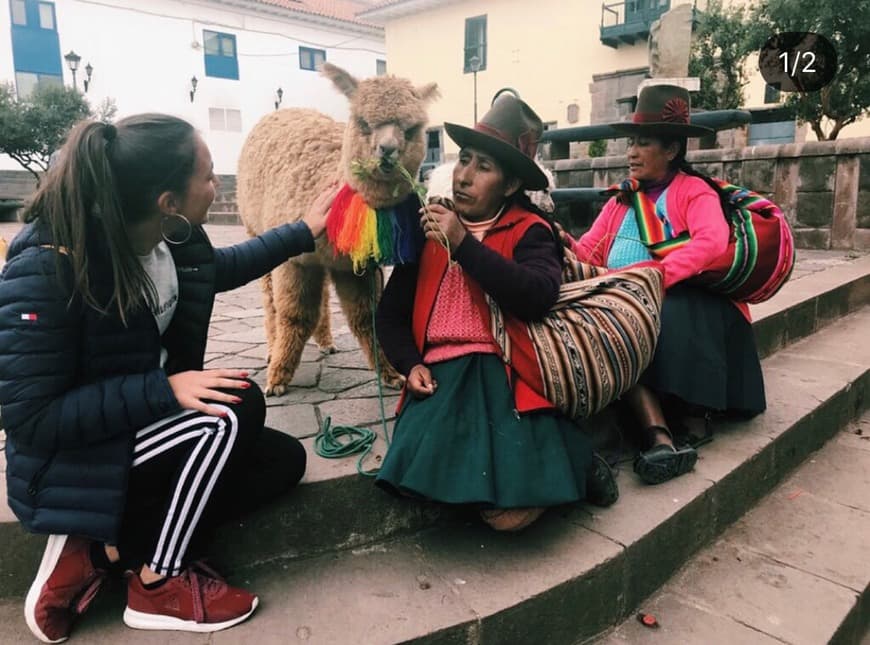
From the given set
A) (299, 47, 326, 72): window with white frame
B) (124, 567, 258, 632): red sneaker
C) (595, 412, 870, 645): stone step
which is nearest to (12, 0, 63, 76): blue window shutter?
(299, 47, 326, 72): window with white frame

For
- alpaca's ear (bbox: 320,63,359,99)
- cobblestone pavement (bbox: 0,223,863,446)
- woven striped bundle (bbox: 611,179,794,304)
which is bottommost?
cobblestone pavement (bbox: 0,223,863,446)

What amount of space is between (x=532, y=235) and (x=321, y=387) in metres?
1.35

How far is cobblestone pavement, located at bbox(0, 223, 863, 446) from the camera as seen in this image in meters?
→ 2.63

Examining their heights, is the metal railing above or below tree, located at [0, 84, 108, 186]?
above

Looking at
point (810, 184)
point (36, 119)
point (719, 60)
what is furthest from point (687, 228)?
point (36, 119)

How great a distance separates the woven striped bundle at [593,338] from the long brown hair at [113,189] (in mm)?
1019

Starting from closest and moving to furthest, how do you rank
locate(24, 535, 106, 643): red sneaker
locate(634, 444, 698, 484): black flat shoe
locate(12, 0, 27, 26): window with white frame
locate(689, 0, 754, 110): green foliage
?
locate(24, 535, 106, 643): red sneaker < locate(634, 444, 698, 484): black flat shoe < locate(689, 0, 754, 110): green foliage < locate(12, 0, 27, 26): window with white frame

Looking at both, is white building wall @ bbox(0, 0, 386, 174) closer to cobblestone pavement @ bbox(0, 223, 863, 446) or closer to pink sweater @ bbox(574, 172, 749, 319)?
cobblestone pavement @ bbox(0, 223, 863, 446)

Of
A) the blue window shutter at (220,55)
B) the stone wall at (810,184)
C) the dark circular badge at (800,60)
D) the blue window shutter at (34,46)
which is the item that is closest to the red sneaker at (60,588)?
the stone wall at (810,184)

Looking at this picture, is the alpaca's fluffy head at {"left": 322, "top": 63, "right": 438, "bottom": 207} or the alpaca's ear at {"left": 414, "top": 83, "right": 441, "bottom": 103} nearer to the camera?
the alpaca's fluffy head at {"left": 322, "top": 63, "right": 438, "bottom": 207}

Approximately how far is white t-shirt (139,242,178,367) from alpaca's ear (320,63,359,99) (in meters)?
1.09

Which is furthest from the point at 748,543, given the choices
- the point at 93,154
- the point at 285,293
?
the point at 93,154

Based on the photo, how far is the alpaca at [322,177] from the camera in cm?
241

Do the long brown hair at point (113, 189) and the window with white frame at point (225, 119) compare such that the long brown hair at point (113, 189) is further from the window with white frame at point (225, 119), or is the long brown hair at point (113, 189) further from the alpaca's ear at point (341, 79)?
the window with white frame at point (225, 119)
